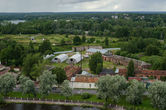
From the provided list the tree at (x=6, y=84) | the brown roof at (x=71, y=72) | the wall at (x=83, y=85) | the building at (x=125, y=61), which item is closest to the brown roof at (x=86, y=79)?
the wall at (x=83, y=85)

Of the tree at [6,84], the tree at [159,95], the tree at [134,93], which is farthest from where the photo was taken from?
the tree at [6,84]

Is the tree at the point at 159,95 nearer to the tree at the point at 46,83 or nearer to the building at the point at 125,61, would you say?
the tree at the point at 46,83

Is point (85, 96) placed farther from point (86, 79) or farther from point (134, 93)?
point (134, 93)

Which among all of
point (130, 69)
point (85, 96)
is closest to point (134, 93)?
point (85, 96)

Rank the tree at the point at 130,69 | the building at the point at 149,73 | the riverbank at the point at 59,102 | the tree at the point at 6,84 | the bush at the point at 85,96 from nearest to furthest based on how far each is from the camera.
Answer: the riverbank at the point at 59,102, the tree at the point at 6,84, the bush at the point at 85,96, the tree at the point at 130,69, the building at the point at 149,73

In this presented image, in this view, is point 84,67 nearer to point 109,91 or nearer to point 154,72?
point 154,72

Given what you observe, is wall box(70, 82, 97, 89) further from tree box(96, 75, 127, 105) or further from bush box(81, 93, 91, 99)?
tree box(96, 75, 127, 105)

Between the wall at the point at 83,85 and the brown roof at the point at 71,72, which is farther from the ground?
the brown roof at the point at 71,72

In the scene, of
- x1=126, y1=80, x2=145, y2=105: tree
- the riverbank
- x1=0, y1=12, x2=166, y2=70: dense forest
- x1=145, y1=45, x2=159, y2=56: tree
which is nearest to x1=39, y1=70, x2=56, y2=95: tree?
the riverbank
